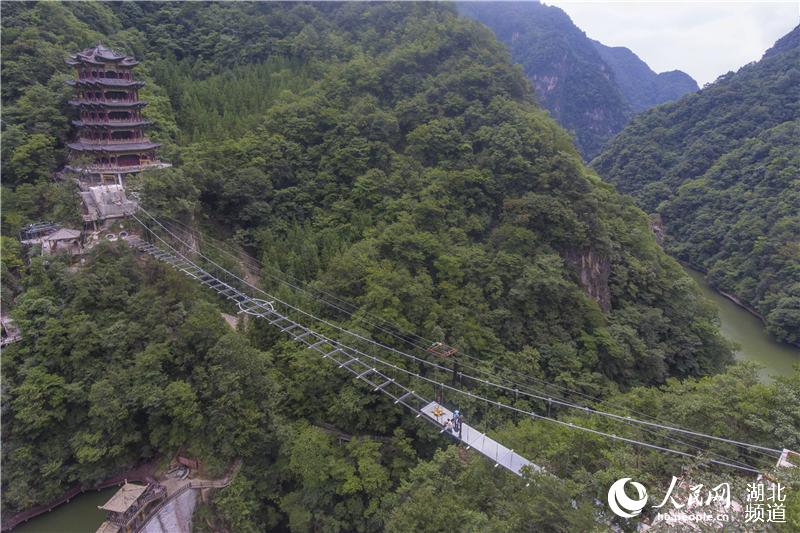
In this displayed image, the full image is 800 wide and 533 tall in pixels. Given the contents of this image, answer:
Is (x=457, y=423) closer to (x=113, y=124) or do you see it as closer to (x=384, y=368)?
(x=384, y=368)

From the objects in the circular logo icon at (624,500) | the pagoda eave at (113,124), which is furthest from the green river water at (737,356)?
the pagoda eave at (113,124)

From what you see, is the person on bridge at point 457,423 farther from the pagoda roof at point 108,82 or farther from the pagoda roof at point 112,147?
the pagoda roof at point 108,82

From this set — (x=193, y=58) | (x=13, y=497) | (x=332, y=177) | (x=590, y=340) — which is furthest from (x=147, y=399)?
(x=193, y=58)

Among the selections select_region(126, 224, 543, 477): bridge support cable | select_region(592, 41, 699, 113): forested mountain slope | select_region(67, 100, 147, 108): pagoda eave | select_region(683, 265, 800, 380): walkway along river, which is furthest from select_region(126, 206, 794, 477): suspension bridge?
select_region(592, 41, 699, 113): forested mountain slope

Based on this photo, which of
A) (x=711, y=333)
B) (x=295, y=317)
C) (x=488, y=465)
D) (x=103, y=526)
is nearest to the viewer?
(x=488, y=465)

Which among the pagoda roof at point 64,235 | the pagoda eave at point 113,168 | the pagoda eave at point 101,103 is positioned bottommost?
the pagoda roof at point 64,235

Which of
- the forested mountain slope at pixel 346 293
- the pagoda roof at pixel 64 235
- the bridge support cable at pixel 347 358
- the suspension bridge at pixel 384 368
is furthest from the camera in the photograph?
the pagoda roof at pixel 64 235

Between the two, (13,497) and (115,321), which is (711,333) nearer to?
(115,321)
